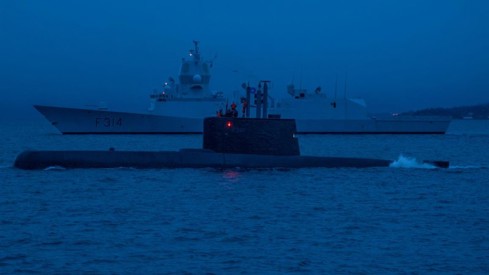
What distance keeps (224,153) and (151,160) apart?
2423mm

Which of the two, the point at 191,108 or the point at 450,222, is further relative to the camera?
the point at 191,108

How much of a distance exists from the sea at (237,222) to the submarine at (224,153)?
1.00 ft

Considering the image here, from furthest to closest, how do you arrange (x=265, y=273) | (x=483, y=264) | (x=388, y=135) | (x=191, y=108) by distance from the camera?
(x=388, y=135) → (x=191, y=108) → (x=483, y=264) → (x=265, y=273)

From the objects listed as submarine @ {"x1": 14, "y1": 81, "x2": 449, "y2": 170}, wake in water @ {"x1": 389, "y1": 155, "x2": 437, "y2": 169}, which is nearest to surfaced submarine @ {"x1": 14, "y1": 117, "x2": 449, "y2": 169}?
submarine @ {"x1": 14, "y1": 81, "x2": 449, "y2": 170}

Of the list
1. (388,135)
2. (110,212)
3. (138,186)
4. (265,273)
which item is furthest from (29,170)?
(388,135)

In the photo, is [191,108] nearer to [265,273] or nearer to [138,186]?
[138,186]

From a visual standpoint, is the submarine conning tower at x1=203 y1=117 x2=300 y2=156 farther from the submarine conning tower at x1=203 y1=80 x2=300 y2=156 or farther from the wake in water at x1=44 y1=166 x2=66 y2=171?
the wake in water at x1=44 y1=166 x2=66 y2=171

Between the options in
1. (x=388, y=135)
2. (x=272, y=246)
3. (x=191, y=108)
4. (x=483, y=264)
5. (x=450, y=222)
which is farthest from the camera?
(x=388, y=135)

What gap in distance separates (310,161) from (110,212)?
9.81 metres

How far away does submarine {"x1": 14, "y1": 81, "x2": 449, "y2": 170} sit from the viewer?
23.2 m

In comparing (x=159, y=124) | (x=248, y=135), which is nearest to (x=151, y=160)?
(x=248, y=135)

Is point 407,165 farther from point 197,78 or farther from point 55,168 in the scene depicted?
point 197,78

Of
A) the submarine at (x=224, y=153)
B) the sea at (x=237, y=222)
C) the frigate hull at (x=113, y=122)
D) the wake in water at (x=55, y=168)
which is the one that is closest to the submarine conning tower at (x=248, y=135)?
the submarine at (x=224, y=153)

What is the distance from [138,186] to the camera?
20750 millimetres
